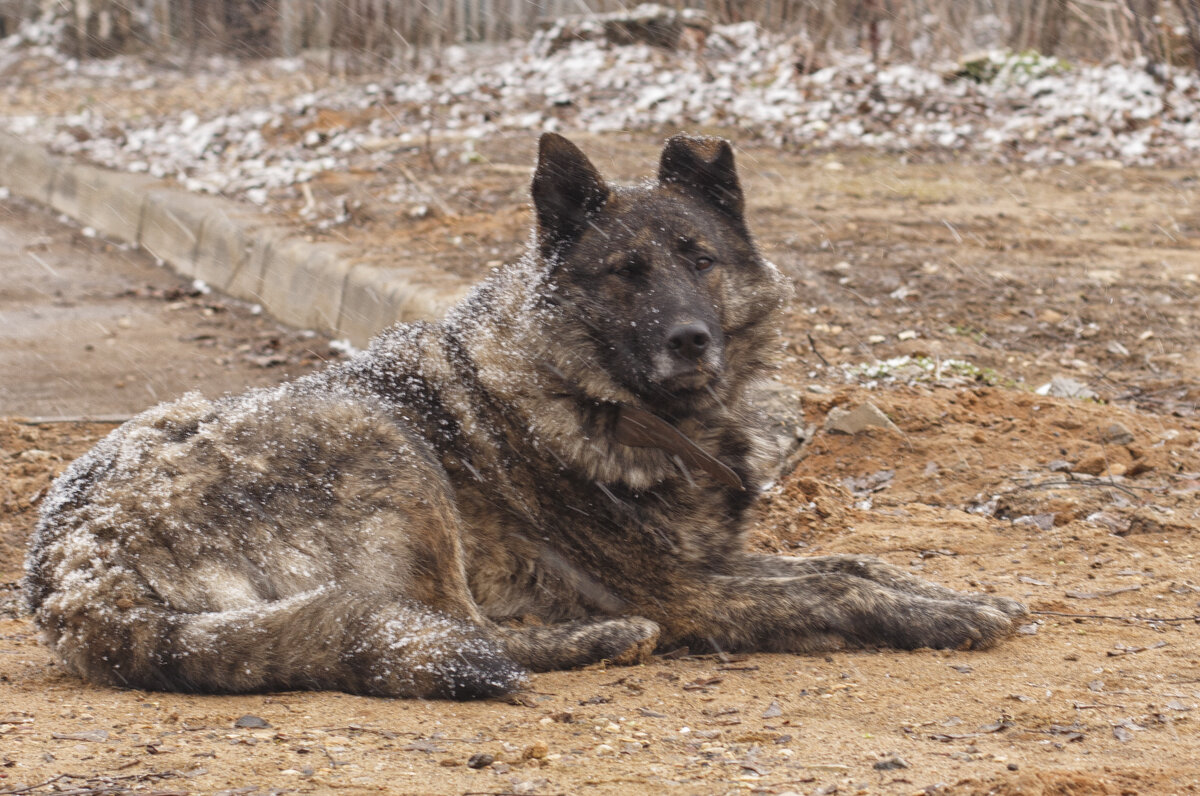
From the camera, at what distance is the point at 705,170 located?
4676mm

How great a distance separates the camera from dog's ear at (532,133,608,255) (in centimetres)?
449

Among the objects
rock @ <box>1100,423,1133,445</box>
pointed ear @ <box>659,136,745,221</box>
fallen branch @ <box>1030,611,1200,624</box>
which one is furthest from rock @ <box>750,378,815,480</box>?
fallen branch @ <box>1030,611,1200,624</box>

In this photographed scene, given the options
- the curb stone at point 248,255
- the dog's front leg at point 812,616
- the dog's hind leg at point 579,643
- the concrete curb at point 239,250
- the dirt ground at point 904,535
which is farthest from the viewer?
the concrete curb at point 239,250

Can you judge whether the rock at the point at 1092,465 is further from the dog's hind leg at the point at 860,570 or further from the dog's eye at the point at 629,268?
the dog's eye at the point at 629,268

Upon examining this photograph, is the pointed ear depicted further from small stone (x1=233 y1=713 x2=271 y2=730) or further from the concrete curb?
the concrete curb

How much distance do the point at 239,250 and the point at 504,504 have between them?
20.4ft

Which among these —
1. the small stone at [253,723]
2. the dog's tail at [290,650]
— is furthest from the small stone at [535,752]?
the small stone at [253,723]

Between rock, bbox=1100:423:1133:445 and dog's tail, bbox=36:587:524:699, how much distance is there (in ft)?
12.0

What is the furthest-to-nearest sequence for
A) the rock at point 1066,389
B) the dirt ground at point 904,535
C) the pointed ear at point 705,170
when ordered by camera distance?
the rock at point 1066,389 → the pointed ear at point 705,170 → the dirt ground at point 904,535

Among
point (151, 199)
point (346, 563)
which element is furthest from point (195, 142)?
point (346, 563)

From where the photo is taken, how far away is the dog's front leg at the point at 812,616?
4.06 metres

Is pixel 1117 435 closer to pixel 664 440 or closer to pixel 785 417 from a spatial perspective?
pixel 785 417

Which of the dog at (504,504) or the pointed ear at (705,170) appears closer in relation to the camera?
the dog at (504,504)

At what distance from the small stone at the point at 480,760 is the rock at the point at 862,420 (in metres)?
3.61
